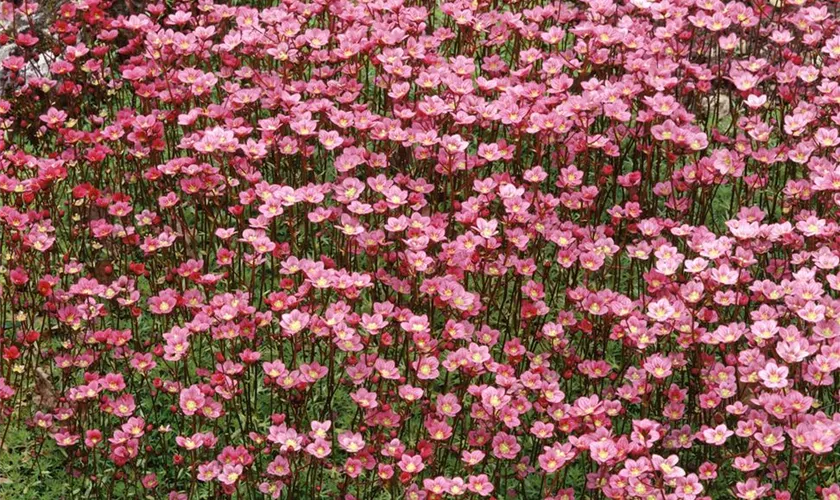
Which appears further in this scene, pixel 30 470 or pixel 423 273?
pixel 423 273

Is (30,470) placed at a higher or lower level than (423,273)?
lower

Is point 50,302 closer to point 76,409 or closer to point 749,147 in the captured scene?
point 76,409

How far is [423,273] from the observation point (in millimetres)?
5684

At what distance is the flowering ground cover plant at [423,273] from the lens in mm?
5039

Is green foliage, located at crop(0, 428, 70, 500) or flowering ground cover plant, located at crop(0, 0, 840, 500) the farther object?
green foliage, located at crop(0, 428, 70, 500)

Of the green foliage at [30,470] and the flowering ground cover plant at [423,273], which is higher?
the flowering ground cover plant at [423,273]

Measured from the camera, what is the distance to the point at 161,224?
6.55 meters

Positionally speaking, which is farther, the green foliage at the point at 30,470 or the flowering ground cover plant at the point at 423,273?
the green foliage at the point at 30,470

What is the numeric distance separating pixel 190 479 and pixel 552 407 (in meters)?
1.71

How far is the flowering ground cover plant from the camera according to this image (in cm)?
504

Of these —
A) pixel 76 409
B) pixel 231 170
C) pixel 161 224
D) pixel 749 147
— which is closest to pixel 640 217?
pixel 749 147

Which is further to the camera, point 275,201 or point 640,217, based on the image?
point 640,217

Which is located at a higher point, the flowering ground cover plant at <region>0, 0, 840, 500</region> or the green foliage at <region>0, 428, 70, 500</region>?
the flowering ground cover plant at <region>0, 0, 840, 500</region>

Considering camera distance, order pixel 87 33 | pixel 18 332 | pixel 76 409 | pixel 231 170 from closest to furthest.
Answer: pixel 76 409
pixel 18 332
pixel 231 170
pixel 87 33
